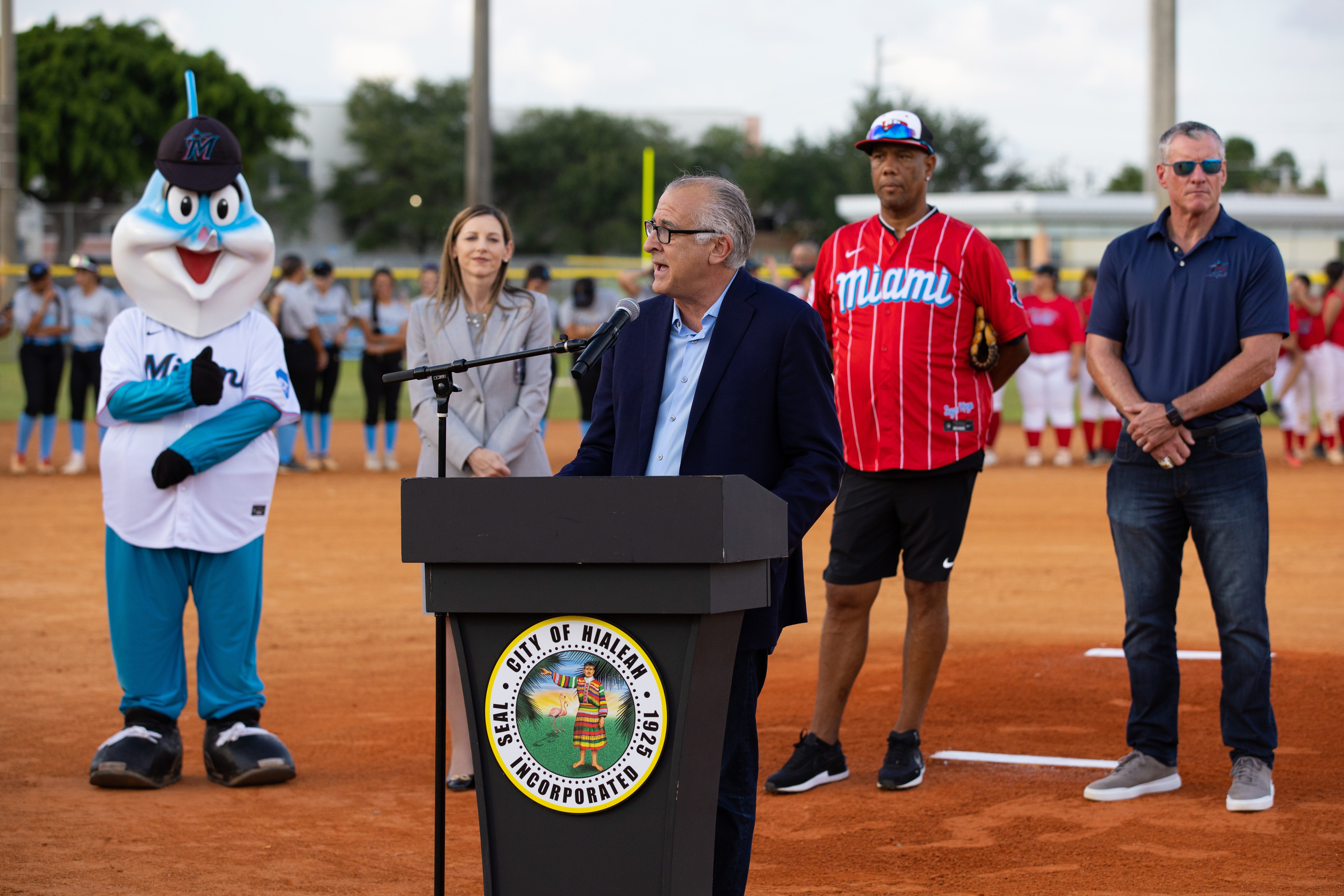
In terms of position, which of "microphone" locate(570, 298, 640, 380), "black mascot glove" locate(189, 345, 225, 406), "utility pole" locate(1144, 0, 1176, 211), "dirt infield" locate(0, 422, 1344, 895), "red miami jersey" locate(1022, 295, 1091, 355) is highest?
"utility pole" locate(1144, 0, 1176, 211)

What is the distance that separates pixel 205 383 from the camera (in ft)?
16.9

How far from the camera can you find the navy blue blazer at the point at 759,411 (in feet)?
11.0

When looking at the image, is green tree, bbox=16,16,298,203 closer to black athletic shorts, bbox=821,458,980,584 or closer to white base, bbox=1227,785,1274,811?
black athletic shorts, bbox=821,458,980,584

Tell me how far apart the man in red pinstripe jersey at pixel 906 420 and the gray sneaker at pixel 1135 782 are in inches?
25.6

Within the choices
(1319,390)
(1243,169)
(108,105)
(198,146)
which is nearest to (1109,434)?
(1319,390)

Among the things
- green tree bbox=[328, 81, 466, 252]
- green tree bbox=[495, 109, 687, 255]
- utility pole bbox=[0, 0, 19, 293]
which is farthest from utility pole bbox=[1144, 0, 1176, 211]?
green tree bbox=[328, 81, 466, 252]

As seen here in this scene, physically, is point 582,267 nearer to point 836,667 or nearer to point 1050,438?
point 1050,438

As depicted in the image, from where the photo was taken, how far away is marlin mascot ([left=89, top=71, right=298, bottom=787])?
5.19m

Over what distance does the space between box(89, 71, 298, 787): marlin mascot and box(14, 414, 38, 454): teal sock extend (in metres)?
10.5

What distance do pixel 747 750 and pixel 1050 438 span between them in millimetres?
17558

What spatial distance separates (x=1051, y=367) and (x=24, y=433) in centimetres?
1141

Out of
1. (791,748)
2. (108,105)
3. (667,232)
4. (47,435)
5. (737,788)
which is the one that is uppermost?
(108,105)

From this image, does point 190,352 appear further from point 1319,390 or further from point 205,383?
point 1319,390

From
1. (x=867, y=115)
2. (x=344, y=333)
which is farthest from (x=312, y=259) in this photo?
(x=344, y=333)
